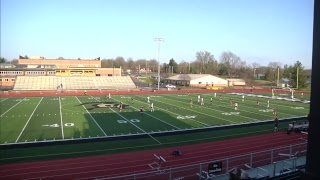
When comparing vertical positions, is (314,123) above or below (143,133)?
above

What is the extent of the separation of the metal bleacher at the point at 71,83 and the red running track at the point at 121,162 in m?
54.2

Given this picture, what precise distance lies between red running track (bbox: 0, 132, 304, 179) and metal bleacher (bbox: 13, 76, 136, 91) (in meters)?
54.2

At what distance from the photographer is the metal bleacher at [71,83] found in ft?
218

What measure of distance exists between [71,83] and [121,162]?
59986 millimetres

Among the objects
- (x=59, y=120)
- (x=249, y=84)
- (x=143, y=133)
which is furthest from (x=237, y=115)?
(x=249, y=84)

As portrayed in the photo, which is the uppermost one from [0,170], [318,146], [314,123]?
[314,123]

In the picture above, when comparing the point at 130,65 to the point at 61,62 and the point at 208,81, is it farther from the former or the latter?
the point at 208,81

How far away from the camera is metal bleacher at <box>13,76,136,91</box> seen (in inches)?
2613

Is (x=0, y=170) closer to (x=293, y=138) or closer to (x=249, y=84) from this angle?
(x=293, y=138)

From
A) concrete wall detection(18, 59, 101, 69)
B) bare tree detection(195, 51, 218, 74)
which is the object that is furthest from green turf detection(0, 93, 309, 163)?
bare tree detection(195, 51, 218, 74)

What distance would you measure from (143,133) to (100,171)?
26.8 feet

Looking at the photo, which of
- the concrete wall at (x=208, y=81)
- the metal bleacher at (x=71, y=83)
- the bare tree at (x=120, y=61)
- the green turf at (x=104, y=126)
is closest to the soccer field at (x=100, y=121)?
the green turf at (x=104, y=126)

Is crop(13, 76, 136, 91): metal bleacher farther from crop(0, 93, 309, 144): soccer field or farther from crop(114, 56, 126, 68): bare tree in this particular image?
crop(114, 56, 126, 68): bare tree

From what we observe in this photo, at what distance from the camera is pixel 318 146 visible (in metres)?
5.26
